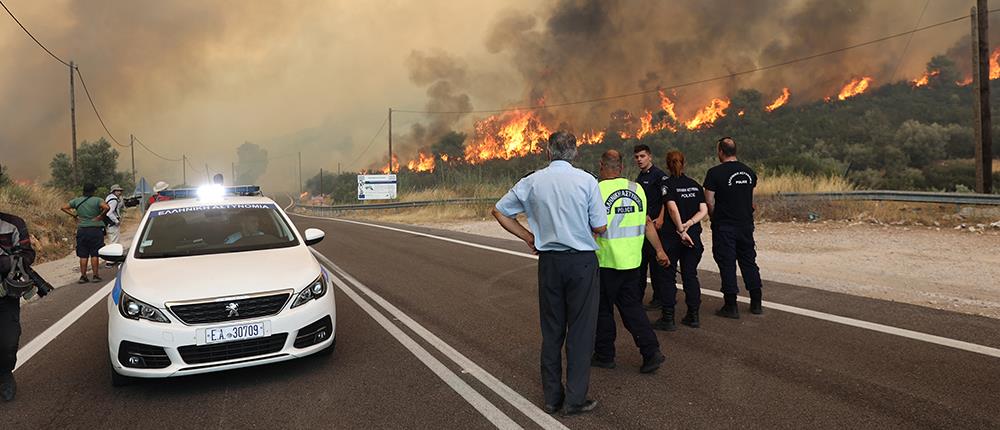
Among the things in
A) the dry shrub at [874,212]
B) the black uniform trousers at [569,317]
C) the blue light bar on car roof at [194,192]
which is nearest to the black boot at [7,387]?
the blue light bar on car roof at [194,192]

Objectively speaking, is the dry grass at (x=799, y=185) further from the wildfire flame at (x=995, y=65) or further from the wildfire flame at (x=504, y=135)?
the wildfire flame at (x=504, y=135)

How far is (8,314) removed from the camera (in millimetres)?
3896

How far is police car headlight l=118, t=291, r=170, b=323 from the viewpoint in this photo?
3658 millimetres

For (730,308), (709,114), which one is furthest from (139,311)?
(709,114)

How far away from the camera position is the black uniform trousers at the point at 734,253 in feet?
17.9

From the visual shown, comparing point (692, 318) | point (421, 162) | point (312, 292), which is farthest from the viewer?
point (421, 162)

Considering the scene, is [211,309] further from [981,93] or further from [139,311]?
[981,93]

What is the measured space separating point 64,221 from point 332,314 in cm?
1934

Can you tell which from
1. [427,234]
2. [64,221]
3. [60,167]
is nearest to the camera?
[427,234]

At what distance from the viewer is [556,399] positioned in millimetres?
3424

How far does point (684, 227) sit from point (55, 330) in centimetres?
687

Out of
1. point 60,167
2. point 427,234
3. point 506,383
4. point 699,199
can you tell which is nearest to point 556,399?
point 506,383

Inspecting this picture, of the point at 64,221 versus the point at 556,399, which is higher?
the point at 64,221

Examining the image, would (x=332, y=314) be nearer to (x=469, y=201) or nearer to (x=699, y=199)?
(x=699, y=199)
